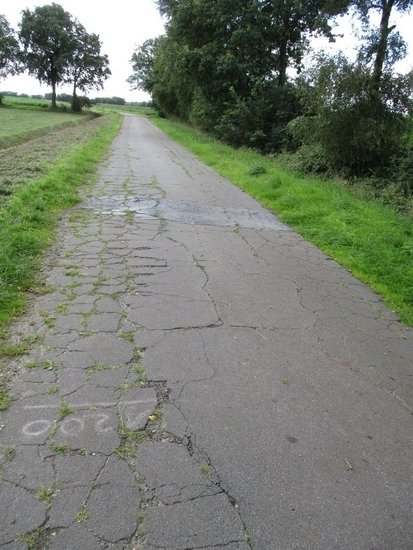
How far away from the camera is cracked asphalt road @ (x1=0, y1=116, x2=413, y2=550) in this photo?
6.24 ft

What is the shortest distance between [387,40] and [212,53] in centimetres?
1046

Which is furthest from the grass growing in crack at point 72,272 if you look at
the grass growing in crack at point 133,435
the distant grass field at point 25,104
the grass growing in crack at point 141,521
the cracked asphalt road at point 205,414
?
the distant grass field at point 25,104

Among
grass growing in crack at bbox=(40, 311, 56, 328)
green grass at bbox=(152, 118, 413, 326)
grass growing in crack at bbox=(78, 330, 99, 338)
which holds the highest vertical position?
green grass at bbox=(152, 118, 413, 326)

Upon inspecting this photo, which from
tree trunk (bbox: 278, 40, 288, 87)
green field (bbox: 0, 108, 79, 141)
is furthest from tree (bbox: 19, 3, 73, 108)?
tree trunk (bbox: 278, 40, 288, 87)

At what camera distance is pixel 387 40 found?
13875 mm

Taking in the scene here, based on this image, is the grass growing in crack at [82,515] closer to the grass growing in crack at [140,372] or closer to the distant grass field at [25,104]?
the grass growing in crack at [140,372]

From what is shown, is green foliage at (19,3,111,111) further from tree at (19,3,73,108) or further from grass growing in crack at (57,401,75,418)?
grass growing in crack at (57,401,75,418)

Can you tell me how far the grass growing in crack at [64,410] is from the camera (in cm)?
248

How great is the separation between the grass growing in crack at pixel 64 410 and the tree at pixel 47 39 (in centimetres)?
6757

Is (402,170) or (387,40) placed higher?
(387,40)

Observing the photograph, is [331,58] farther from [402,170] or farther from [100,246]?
[100,246]

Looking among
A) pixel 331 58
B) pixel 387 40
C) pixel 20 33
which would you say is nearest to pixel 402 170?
pixel 331 58

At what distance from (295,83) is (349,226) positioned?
672 inches

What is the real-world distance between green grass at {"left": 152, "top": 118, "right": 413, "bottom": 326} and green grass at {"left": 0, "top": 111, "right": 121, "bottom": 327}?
4.29 m
